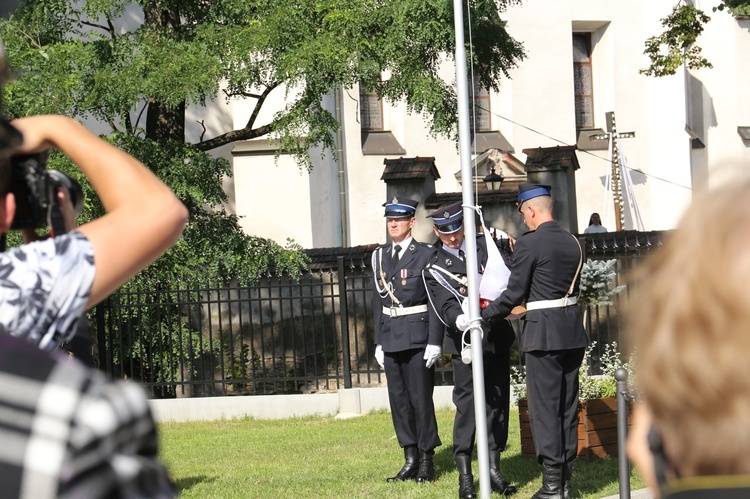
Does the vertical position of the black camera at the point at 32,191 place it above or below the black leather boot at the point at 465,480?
above

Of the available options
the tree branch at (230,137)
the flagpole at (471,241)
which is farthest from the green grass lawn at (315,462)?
the tree branch at (230,137)

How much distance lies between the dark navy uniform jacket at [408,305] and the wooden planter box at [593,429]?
1138 millimetres

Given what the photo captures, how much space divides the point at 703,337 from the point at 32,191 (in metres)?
1.16

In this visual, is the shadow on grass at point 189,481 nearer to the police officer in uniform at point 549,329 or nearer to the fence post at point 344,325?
the police officer in uniform at point 549,329

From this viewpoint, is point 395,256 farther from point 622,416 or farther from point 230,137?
point 230,137

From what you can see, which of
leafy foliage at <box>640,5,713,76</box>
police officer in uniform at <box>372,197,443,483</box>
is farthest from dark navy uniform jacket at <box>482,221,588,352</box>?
leafy foliage at <box>640,5,713,76</box>

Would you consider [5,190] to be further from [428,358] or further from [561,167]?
[561,167]

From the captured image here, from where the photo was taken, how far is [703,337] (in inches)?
46.8

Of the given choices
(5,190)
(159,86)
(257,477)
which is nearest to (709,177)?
(5,190)

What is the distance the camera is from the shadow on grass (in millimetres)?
8586

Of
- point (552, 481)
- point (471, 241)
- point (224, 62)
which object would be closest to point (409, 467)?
point (552, 481)

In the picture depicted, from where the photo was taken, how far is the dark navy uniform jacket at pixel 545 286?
7.29 meters

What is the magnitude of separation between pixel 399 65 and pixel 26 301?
1088 centimetres

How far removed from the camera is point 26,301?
1.67 meters
